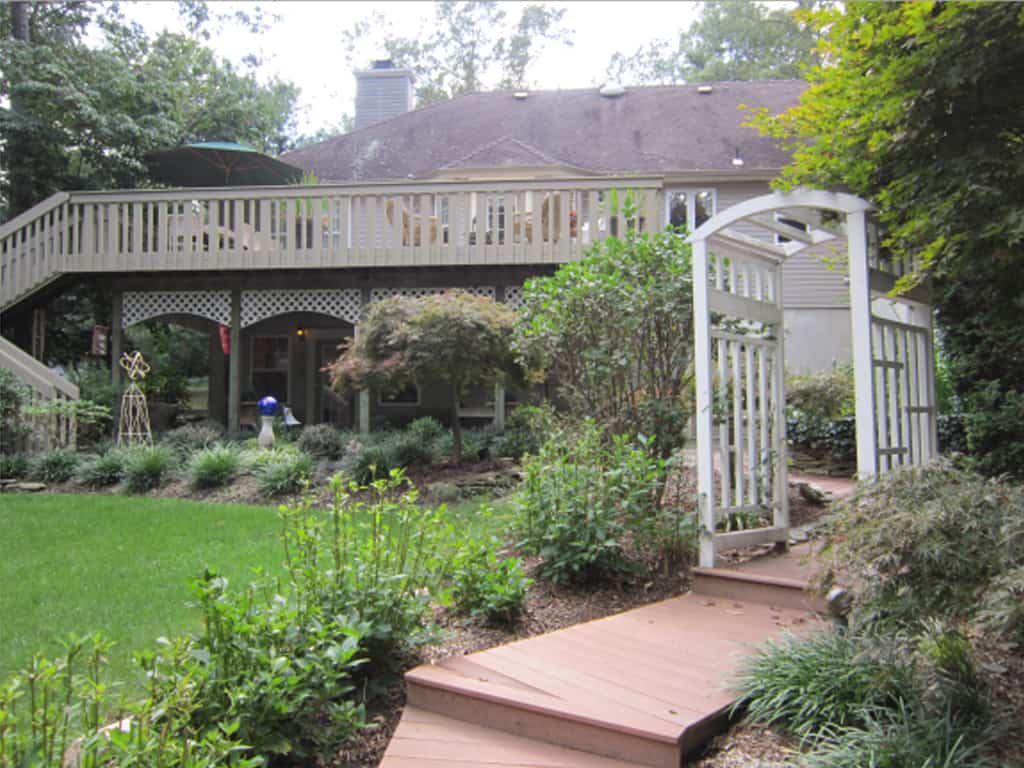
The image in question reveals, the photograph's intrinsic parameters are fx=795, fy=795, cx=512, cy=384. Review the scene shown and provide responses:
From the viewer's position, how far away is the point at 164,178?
15031mm

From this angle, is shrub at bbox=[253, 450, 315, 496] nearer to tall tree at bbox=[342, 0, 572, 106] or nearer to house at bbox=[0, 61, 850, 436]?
house at bbox=[0, 61, 850, 436]

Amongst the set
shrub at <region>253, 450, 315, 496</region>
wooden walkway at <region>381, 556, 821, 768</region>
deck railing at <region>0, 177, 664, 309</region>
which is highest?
deck railing at <region>0, 177, 664, 309</region>

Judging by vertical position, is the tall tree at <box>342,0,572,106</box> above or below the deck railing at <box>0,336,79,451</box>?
above

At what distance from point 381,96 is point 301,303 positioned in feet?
34.6

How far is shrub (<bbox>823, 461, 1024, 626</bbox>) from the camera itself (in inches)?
102

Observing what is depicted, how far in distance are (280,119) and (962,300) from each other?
1073 inches

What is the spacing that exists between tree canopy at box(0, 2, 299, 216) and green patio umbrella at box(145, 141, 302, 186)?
1214mm

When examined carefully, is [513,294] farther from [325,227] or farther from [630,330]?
[630,330]

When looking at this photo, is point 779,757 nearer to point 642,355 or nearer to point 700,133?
point 642,355

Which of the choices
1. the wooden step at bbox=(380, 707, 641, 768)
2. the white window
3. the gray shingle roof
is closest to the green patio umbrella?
the gray shingle roof

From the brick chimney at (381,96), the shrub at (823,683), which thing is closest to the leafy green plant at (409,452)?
the shrub at (823,683)

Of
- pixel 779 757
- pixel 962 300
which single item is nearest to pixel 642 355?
pixel 962 300

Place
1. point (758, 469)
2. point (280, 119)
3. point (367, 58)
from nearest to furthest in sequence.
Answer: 1. point (758, 469)
2. point (280, 119)
3. point (367, 58)

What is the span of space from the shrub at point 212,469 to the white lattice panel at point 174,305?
429cm
